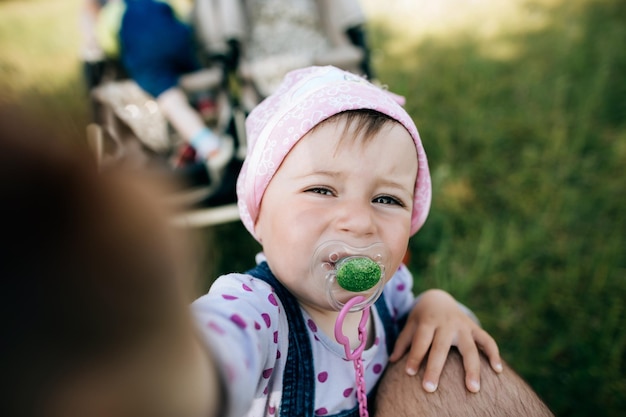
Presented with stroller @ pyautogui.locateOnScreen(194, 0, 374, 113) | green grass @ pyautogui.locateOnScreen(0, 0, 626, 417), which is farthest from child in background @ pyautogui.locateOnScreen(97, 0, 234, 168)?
green grass @ pyautogui.locateOnScreen(0, 0, 626, 417)

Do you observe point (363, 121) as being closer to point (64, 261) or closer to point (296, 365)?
point (296, 365)

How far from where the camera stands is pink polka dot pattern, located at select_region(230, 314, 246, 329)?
583mm

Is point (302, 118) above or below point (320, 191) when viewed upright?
above

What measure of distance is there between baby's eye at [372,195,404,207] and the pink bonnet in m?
0.12

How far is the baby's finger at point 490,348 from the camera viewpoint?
34.7 inches

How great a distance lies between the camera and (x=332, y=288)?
76cm

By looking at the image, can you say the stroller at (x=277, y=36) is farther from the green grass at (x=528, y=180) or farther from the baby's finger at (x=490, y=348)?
the baby's finger at (x=490, y=348)

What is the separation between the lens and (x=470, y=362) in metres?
0.87

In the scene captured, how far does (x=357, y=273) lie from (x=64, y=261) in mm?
489

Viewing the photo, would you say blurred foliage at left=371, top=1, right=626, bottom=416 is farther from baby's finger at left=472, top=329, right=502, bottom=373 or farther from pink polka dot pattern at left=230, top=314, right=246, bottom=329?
pink polka dot pattern at left=230, top=314, right=246, bottom=329

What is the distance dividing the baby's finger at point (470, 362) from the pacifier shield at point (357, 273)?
0.95 feet

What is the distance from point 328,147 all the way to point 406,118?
181mm

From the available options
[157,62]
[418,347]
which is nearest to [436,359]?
[418,347]

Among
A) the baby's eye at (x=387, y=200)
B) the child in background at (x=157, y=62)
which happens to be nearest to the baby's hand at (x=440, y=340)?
the baby's eye at (x=387, y=200)
